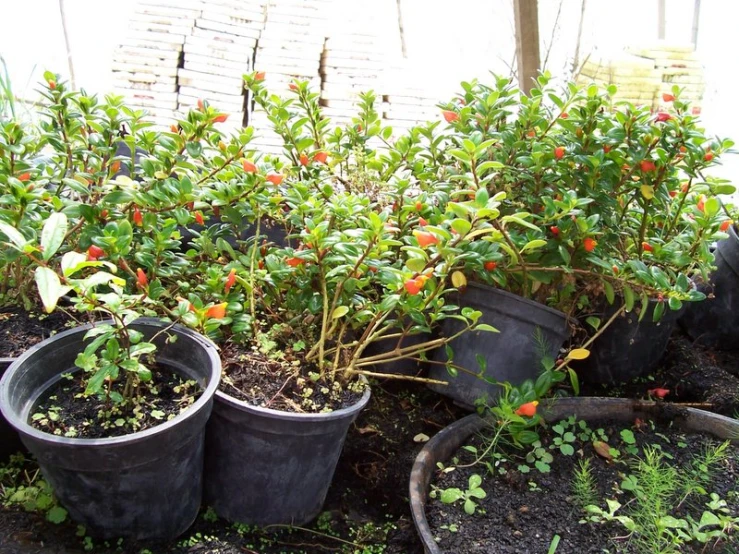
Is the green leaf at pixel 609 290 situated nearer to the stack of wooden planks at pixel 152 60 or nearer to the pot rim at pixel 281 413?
the pot rim at pixel 281 413

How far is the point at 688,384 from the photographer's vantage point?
1929 mm

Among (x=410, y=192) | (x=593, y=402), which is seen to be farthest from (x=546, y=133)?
(x=593, y=402)

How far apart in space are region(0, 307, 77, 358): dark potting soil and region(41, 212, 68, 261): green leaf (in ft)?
1.52

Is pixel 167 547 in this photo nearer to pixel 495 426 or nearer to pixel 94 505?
pixel 94 505

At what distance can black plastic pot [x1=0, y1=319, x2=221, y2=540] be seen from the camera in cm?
110

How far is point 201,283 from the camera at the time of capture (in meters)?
1.62

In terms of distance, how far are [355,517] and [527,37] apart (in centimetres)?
178

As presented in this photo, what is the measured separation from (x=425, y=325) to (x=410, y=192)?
1.82 feet

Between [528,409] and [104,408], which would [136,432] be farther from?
[528,409]

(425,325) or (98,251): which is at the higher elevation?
(98,251)

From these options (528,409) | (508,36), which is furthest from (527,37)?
(508,36)

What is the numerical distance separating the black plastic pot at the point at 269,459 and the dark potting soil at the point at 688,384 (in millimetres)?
936

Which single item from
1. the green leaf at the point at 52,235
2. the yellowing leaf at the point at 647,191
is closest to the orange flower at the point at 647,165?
the yellowing leaf at the point at 647,191

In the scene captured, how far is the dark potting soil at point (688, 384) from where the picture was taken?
1858 millimetres
